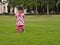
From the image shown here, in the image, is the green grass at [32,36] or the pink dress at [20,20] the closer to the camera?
the green grass at [32,36]

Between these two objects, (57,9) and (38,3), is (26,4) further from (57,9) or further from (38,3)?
(57,9)

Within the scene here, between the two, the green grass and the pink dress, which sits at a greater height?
the pink dress

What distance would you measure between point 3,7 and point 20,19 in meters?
107

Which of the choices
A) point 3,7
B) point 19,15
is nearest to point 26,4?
point 3,7

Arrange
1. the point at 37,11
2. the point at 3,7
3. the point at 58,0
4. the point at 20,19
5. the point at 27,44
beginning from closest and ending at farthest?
1. the point at 27,44
2. the point at 20,19
3. the point at 58,0
4. the point at 37,11
5. the point at 3,7

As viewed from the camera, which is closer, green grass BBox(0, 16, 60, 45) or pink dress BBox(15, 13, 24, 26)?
green grass BBox(0, 16, 60, 45)

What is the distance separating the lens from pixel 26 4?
90.8 meters

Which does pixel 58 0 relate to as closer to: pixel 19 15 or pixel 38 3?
pixel 38 3

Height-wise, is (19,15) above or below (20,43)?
above

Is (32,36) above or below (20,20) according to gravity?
below

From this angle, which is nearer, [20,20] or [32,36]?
[32,36]

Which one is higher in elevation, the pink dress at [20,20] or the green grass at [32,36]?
the pink dress at [20,20]

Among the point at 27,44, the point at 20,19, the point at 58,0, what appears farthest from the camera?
the point at 58,0

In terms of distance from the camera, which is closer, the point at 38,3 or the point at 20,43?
the point at 20,43
